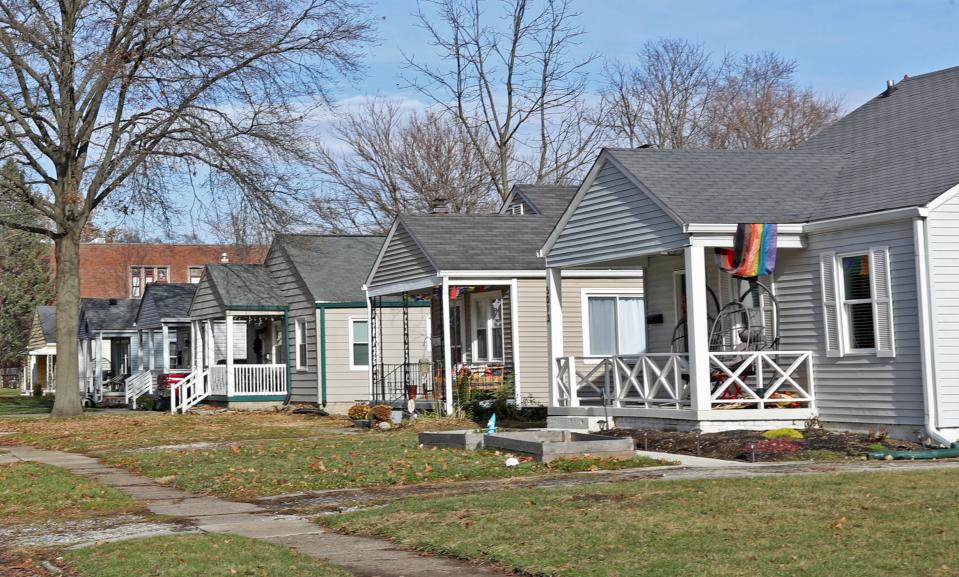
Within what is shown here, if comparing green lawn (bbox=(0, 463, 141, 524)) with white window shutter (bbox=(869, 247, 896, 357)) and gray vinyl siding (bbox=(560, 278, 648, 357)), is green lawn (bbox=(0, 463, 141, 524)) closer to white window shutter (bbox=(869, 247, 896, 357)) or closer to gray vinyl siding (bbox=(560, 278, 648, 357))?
white window shutter (bbox=(869, 247, 896, 357))

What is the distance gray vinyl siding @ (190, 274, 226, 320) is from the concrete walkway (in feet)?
60.7

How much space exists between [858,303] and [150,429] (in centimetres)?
1658

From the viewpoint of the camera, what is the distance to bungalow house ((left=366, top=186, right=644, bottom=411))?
26.3m

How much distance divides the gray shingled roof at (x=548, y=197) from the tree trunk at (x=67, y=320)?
12814 mm

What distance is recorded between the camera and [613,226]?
20.7 metres

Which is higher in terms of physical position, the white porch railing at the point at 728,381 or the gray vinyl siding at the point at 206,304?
the gray vinyl siding at the point at 206,304

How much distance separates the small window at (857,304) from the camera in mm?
17547

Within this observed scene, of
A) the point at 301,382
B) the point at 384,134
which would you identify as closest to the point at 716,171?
the point at 301,382

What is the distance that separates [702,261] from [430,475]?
6062 millimetres

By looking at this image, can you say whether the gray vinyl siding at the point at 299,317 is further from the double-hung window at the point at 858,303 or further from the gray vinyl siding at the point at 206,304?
the double-hung window at the point at 858,303

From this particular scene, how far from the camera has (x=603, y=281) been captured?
26.6m

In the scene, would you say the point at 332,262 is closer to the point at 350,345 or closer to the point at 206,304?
the point at 350,345

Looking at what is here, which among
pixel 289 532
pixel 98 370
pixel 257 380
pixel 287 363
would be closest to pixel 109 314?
pixel 98 370

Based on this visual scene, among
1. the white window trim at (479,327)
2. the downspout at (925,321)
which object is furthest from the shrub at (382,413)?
the downspout at (925,321)
